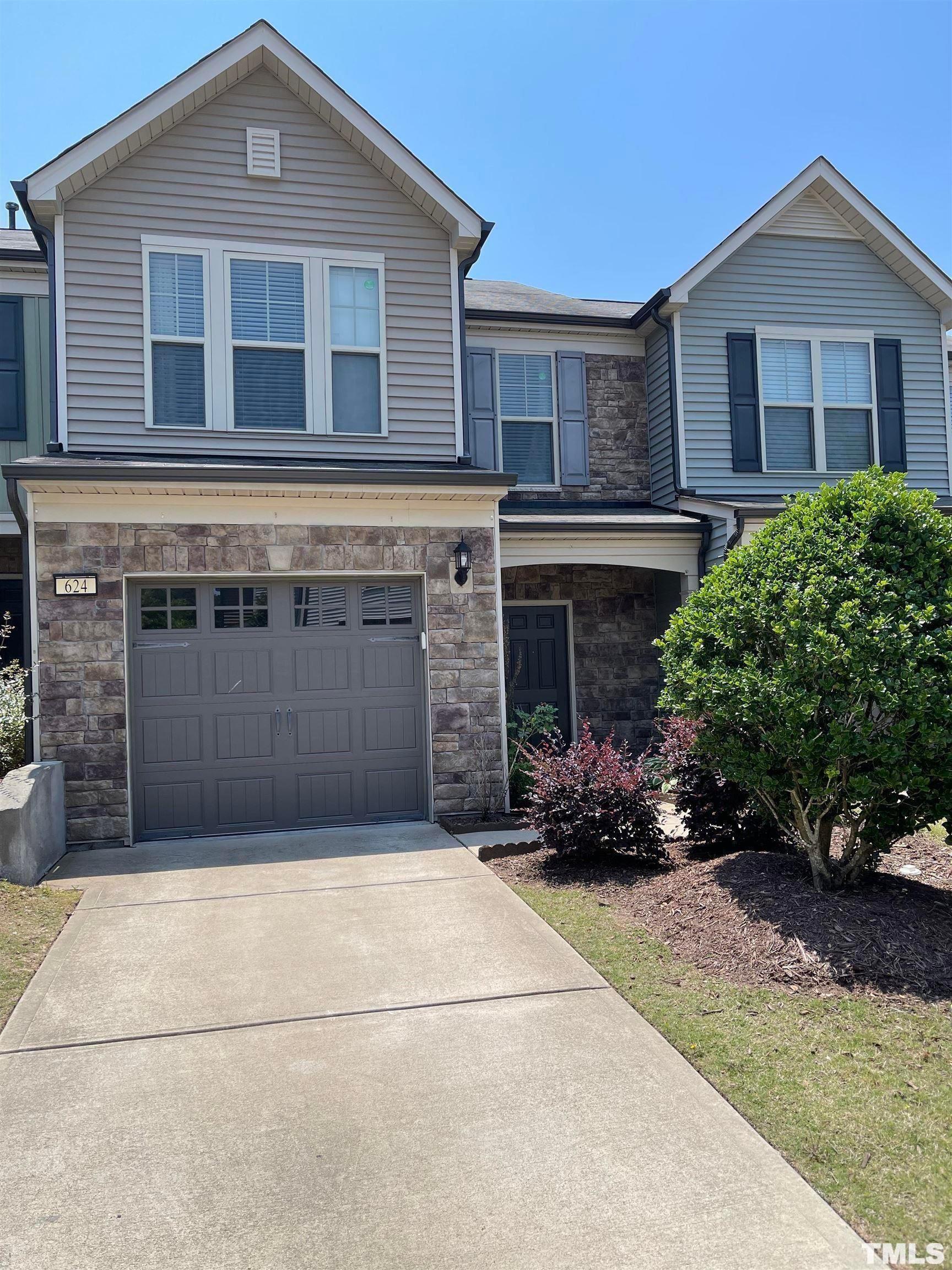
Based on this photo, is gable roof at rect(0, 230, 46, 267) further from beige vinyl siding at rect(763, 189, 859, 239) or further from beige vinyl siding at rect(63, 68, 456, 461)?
beige vinyl siding at rect(763, 189, 859, 239)

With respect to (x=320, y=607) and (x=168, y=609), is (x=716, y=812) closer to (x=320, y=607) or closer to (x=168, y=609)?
(x=320, y=607)

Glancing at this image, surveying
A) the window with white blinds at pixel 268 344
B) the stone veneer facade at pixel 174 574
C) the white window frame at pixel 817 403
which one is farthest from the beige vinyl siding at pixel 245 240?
the white window frame at pixel 817 403

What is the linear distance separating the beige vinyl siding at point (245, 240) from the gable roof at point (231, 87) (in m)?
0.09

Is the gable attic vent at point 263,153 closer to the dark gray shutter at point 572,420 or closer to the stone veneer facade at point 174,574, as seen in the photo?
the stone veneer facade at point 174,574

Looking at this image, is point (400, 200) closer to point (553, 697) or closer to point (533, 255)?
point (553, 697)

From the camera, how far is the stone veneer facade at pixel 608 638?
11.6 meters

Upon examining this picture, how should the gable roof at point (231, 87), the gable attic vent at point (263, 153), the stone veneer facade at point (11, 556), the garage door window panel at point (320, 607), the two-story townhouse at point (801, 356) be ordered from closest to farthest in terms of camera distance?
the garage door window panel at point (320, 607) < the gable roof at point (231, 87) < the gable attic vent at point (263, 153) < the stone veneer facade at point (11, 556) < the two-story townhouse at point (801, 356)

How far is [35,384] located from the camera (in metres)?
9.97

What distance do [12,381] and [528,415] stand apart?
5.94m

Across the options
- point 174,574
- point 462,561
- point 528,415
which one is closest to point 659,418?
point 528,415

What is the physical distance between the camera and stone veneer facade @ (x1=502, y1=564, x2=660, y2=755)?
11.6m

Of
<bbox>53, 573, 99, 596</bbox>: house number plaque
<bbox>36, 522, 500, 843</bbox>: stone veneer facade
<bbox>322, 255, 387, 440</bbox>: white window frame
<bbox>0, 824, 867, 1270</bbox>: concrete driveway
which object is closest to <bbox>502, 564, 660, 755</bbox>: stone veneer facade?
<bbox>322, 255, 387, 440</bbox>: white window frame

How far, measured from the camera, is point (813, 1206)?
2713mm

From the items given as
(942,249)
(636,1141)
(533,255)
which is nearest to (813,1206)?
(636,1141)
